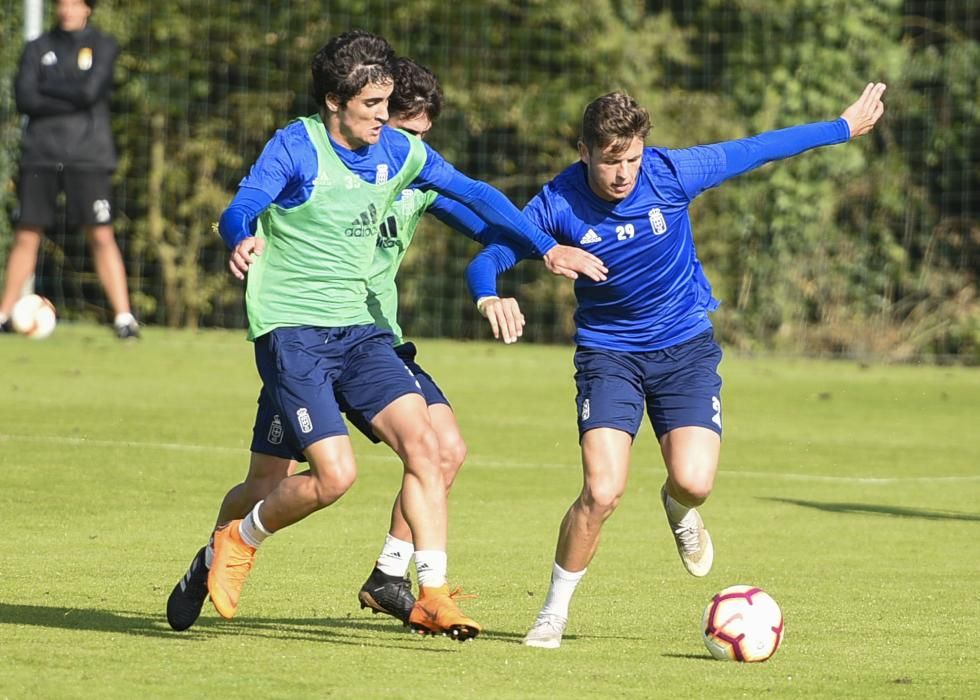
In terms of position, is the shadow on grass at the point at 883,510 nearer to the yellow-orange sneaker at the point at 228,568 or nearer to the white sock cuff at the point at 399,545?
the white sock cuff at the point at 399,545

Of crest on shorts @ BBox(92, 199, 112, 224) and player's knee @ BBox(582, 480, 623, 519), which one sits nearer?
player's knee @ BBox(582, 480, 623, 519)

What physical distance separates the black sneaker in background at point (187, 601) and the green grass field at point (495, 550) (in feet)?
0.38

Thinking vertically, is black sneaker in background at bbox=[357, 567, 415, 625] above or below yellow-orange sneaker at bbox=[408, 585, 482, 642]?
below

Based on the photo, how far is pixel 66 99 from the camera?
50.5 feet

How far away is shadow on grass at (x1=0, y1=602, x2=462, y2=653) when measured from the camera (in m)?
6.34

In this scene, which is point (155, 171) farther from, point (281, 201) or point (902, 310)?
point (281, 201)

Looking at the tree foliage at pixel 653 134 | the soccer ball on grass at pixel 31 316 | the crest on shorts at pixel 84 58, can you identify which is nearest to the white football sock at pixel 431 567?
the soccer ball on grass at pixel 31 316

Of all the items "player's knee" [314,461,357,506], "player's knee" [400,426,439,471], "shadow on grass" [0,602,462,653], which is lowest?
"shadow on grass" [0,602,462,653]

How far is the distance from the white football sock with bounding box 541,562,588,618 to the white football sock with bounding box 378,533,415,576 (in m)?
0.58

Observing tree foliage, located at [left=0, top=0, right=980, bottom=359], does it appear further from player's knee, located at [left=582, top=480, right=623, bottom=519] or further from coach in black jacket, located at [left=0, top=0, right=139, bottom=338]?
player's knee, located at [left=582, top=480, right=623, bottom=519]

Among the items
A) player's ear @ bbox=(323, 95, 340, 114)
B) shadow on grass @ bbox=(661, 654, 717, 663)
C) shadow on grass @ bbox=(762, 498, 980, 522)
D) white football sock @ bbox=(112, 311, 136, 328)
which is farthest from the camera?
white football sock @ bbox=(112, 311, 136, 328)

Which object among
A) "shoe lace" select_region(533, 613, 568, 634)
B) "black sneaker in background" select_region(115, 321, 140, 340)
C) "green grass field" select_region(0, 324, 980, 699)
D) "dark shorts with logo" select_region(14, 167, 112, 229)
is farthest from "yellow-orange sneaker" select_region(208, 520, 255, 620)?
"black sneaker in background" select_region(115, 321, 140, 340)

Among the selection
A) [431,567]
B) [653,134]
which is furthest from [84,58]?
[431,567]

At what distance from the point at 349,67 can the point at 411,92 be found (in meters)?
0.89
